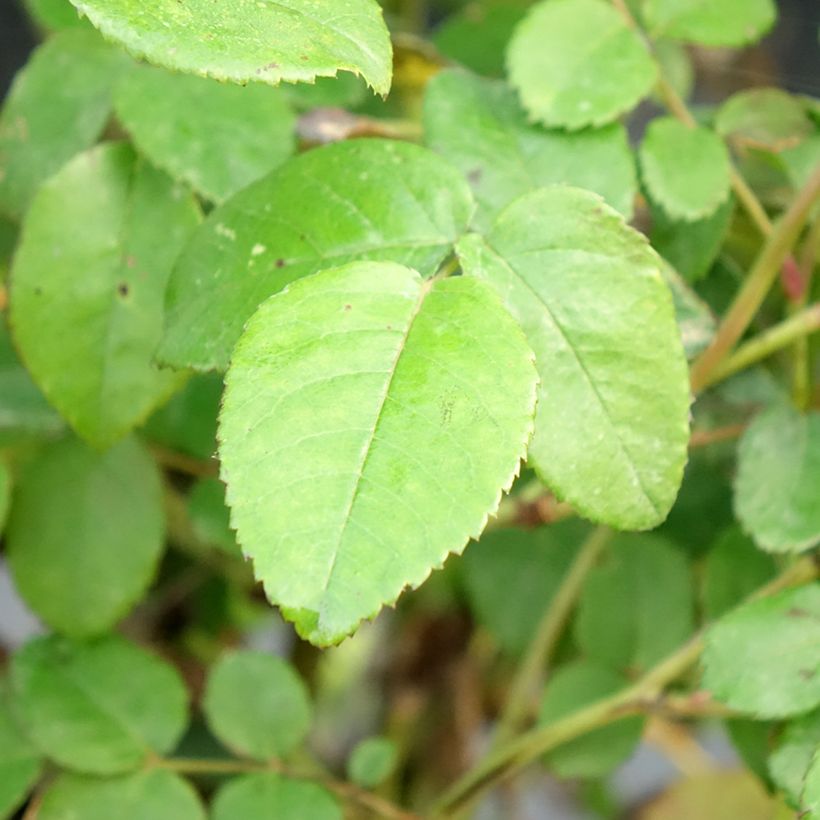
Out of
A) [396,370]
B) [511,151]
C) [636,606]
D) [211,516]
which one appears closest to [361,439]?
[396,370]

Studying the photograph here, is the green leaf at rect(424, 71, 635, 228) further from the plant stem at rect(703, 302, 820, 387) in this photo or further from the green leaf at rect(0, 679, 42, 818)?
the green leaf at rect(0, 679, 42, 818)

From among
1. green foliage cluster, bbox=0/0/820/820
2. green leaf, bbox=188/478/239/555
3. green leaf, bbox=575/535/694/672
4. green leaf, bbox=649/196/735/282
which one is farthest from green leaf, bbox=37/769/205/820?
green leaf, bbox=649/196/735/282

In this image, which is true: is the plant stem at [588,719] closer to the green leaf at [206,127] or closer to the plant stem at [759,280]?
the plant stem at [759,280]

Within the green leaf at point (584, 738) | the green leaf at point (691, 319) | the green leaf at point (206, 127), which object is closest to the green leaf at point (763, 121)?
the green leaf at point (691, 319)

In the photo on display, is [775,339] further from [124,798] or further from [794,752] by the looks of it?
[124,798]

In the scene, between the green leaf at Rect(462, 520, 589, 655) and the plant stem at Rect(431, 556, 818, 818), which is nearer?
the plant stem at Rect(431, 556, 818, 818)

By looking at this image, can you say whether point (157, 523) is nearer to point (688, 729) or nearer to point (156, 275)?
point (156, 275)
